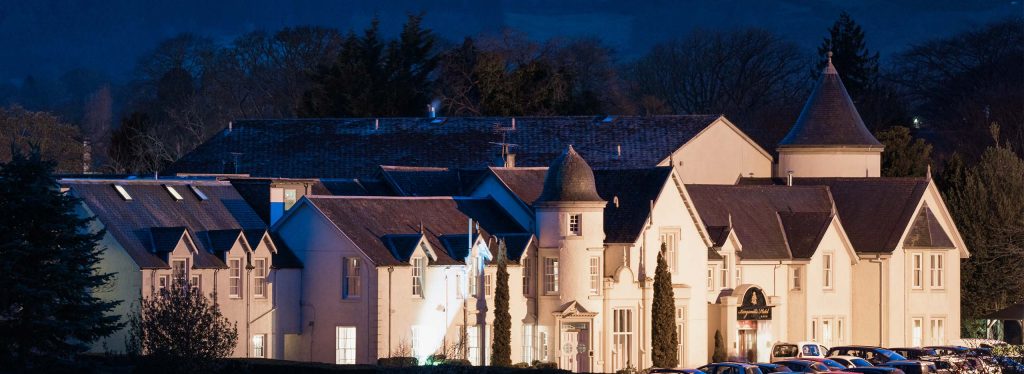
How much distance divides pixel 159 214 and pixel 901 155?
44.4 meters

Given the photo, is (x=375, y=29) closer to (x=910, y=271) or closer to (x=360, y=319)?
(x=910, y=271)

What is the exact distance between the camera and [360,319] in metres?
61.9

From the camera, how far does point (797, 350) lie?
6981 cm

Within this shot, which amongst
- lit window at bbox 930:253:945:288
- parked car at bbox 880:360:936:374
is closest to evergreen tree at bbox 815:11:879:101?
lit window at bbox 930:253:945:288

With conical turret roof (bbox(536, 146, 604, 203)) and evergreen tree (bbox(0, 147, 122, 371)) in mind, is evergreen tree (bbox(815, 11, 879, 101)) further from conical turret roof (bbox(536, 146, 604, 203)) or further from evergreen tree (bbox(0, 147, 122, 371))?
evergreen tree (bbox(0, 147, 122, 371))

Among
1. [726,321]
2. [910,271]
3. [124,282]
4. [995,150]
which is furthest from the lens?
[995,150]

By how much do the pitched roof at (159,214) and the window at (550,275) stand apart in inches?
384

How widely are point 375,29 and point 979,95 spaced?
36364 millimetres

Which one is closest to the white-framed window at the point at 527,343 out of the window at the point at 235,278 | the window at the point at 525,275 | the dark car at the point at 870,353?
the window at the point at 525,275

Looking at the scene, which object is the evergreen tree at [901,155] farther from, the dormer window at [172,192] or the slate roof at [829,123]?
the dormer window at [172,192]

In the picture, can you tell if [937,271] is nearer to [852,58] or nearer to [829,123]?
[829,123]

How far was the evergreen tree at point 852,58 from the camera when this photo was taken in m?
123

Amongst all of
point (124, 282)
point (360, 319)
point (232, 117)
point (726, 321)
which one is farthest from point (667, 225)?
point (232, 117)

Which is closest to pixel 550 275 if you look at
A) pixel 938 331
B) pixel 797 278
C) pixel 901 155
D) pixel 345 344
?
pixel 345 344
